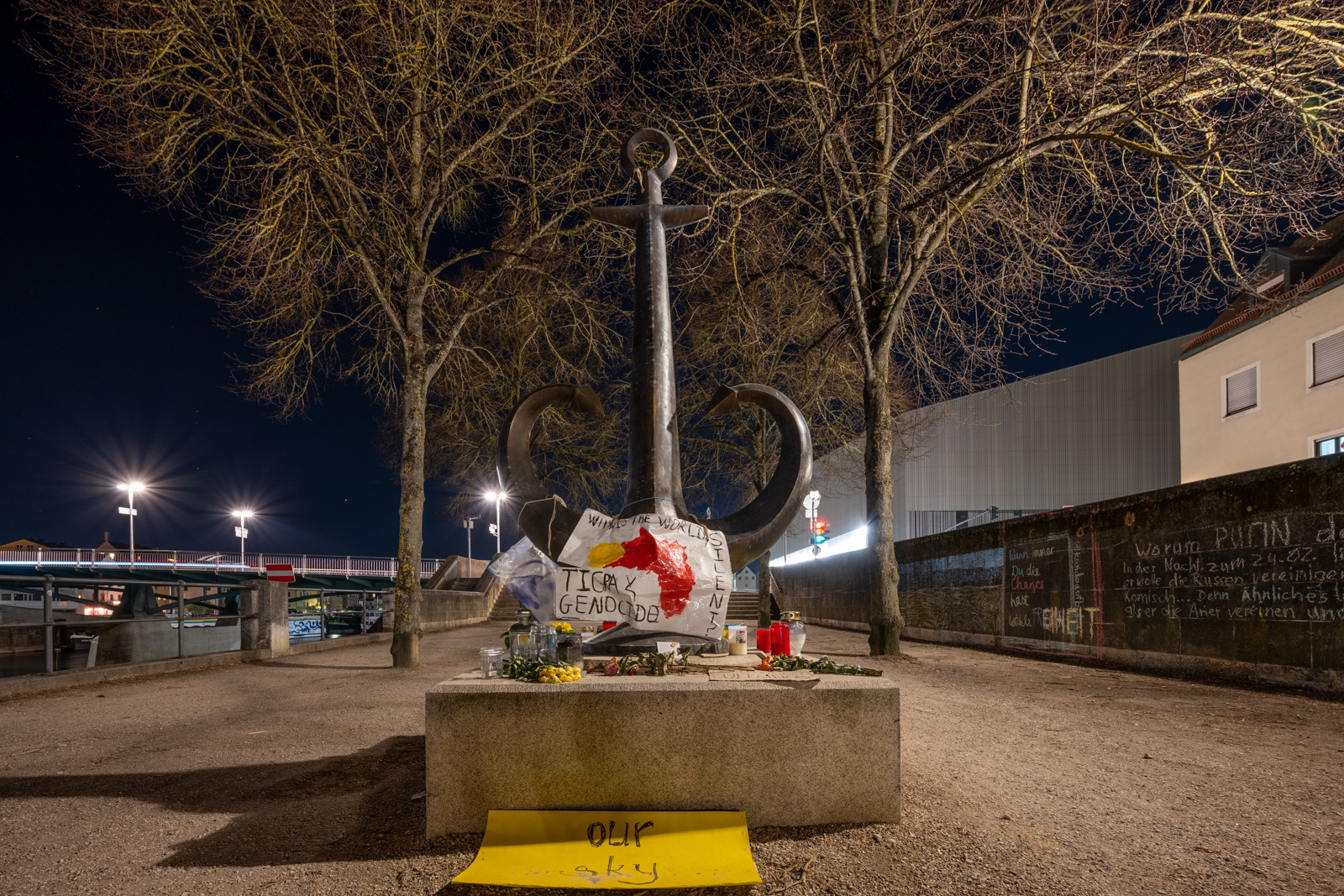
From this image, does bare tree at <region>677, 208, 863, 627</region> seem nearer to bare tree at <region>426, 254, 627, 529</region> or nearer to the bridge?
bare tree at <region>426, 254, 627, 529</region>

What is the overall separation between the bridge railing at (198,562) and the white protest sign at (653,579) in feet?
114

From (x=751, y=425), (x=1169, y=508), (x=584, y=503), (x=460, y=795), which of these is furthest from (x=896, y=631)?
(x=584, y=503)

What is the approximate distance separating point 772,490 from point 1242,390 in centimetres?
2036

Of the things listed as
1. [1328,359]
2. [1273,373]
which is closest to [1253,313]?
[1273,373]

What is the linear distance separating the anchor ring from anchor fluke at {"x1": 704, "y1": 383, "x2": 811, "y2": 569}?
196 centimetres

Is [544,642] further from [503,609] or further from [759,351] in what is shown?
[503,609]

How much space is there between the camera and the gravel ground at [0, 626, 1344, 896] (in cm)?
300

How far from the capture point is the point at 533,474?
216 inches

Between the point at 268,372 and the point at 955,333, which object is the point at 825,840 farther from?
the point at 268,372

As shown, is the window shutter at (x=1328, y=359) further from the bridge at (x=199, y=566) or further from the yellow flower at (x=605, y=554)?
the bridge at (x=199, y=566)

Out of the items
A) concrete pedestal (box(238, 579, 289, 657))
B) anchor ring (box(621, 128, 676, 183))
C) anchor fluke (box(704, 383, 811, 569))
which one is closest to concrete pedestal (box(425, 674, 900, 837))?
anchor fluke (box(704, 383, 811, 569))

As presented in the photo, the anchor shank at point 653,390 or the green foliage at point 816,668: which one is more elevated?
the anchor shank at point 653,390

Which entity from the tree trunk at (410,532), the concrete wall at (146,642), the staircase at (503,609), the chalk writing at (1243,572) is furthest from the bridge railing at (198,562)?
the chalk writing at (1243,572)

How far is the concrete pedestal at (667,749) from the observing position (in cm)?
329
